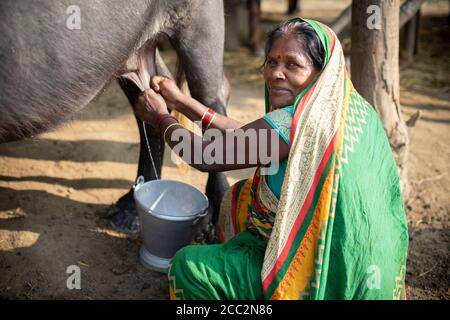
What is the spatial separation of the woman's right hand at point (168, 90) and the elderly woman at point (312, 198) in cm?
35

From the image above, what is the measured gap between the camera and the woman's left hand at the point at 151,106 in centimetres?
201

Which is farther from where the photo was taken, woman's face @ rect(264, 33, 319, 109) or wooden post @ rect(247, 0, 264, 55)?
wooden post @ rect(247, 0, 264, 55)

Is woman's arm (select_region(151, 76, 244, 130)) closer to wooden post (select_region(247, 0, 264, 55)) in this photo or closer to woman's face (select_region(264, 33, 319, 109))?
woman's face (select_region(264, 33, 319, 109))

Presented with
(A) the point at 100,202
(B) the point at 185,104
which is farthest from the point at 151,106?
(A) the point at 100,202

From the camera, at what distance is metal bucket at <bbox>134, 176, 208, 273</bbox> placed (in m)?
2.13

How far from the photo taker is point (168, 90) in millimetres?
2184

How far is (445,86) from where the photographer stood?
4.52m

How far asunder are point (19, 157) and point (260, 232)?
6.62 feet

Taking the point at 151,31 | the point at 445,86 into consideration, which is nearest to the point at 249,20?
the point at 445,86

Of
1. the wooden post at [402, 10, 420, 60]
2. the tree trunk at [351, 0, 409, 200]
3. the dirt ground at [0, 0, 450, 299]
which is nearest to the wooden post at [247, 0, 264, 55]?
the dirt ground at [0, 0, 450, 299]

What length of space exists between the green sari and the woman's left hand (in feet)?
1.68

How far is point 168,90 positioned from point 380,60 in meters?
1.12

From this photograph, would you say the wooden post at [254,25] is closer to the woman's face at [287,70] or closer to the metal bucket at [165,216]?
the metal bucket at [165,216]

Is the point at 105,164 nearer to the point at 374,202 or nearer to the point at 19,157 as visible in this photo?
the point at 19,157
